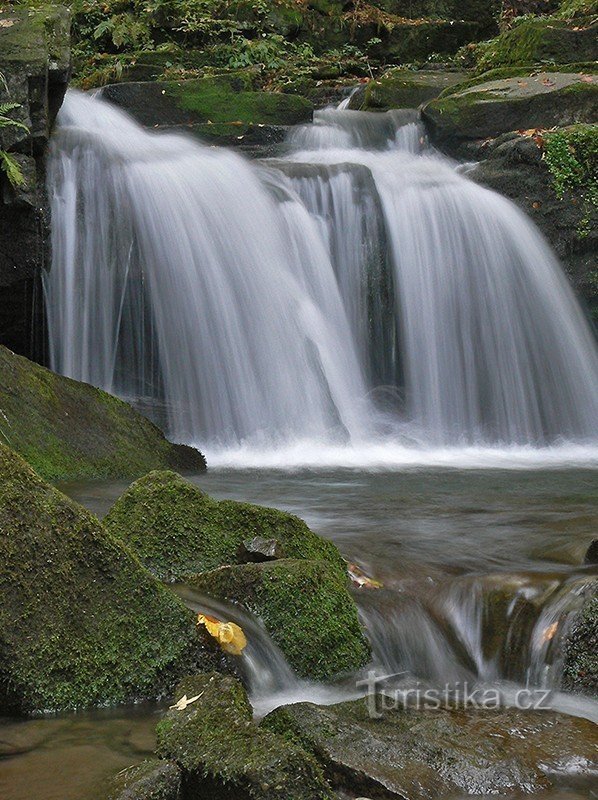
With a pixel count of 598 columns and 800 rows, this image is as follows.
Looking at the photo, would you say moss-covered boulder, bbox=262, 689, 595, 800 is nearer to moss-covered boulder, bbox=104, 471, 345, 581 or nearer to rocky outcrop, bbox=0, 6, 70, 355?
moss-covered boulder, bbox=104, 471, 345, 581

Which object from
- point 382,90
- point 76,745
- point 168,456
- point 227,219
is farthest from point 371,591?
point 382,90

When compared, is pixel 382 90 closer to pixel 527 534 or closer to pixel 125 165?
pixel 125 165

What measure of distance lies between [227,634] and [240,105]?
1162 cm

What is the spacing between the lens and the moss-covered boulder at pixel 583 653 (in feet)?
11.9

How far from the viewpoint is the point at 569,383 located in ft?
36.0

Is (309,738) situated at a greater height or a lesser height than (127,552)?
lesser

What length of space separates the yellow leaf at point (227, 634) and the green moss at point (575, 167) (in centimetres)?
913

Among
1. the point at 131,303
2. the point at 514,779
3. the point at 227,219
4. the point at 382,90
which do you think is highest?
the point at 382,90

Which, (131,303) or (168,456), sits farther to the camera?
(131,303)

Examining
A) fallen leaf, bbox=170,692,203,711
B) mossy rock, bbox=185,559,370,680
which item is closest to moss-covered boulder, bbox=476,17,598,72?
mossy rock, bbox=185,559,370,680

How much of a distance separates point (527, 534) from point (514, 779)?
9.54ft

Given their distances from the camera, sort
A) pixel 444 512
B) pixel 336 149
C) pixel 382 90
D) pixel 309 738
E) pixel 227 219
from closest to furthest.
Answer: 1. pixel 309 738
2. pixel 444 512
3. pixel 227 219
4. pixel 336 149
5. pixel 382 90

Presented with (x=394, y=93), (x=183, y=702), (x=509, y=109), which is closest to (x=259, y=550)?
(x=183, y=702)

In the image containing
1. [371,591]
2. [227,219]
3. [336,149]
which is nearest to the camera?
[371,591]
